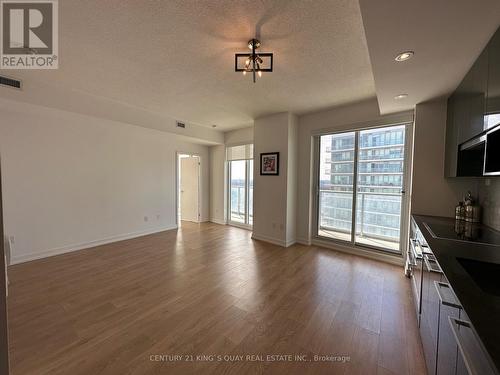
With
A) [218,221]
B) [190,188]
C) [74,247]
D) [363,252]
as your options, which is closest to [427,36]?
[363,252]

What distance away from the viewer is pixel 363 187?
379 cm

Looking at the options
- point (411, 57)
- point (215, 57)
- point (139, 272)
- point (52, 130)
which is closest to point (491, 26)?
point (411, 57)

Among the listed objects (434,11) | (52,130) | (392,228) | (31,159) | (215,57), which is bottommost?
(392,228)

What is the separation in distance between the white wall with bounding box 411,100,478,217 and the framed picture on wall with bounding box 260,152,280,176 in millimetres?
2257

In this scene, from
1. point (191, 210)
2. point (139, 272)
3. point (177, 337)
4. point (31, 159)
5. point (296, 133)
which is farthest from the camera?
point (191, 210)

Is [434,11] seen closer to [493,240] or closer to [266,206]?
[493,240]

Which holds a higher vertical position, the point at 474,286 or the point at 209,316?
the point at 474,286

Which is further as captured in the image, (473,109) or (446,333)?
(473,109)

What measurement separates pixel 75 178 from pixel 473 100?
562 centimetres

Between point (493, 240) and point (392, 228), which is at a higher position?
point (493, 240)

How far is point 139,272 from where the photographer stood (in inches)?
117

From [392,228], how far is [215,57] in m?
3.78

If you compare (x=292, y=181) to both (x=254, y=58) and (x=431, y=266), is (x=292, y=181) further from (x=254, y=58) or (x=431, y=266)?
(x=431, y=266)

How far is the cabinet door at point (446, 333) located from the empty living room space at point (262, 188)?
0.9 inches
